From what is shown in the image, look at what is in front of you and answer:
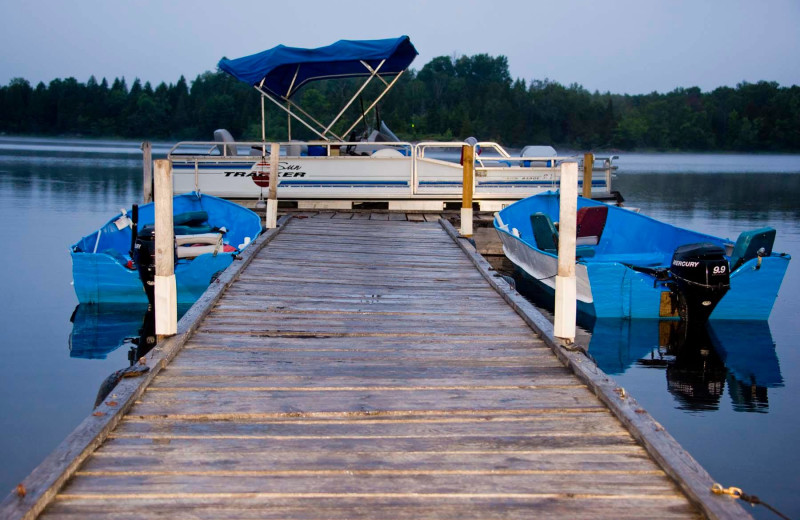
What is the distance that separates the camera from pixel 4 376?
7.97 metres

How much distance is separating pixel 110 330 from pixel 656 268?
719 centimetres

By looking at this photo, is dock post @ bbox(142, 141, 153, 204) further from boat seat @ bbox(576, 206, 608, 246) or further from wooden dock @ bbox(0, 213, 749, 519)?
wooden dock @ bbox(0, 213, 749, 519)

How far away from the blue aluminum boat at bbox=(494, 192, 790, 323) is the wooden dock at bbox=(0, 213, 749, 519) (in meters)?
4.01

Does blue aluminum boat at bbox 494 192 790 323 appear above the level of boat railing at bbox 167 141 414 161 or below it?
below

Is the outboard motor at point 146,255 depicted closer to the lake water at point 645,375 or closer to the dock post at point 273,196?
the lake water at point 645,375

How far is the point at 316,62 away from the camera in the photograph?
14711 mm

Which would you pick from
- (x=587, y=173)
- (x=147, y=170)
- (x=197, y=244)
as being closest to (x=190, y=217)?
(x=197, y=244)

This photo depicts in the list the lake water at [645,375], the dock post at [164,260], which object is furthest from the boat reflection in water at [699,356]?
the dock post at [164,260]

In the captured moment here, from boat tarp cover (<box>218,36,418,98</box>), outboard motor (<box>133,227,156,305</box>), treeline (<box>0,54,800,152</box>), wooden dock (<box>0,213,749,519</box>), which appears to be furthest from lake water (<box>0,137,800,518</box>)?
treeline (<box>0,54,800,152</box>)

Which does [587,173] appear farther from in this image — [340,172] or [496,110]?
Result: [496,110]

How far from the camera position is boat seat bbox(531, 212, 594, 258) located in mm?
10742

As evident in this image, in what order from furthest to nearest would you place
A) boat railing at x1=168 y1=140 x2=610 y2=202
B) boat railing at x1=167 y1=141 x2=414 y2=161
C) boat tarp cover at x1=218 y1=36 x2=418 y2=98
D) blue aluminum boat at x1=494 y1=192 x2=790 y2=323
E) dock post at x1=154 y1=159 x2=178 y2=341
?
boat railing at x1=168 y1=140 x2=610 y2=202, boat tarp cover at x1=218 y1=36 x2=418 y2=98, boat railing at x1=167 y1=141 x2=414 y2=161, blue aluminum boat at x1=494 y1=192 x2=790 y2=323, dock post at x1=154 y1=159 x2=178 y2=341

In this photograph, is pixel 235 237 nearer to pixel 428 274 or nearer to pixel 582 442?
pixel 428 274

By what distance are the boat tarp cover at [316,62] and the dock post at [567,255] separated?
10.2 metres
